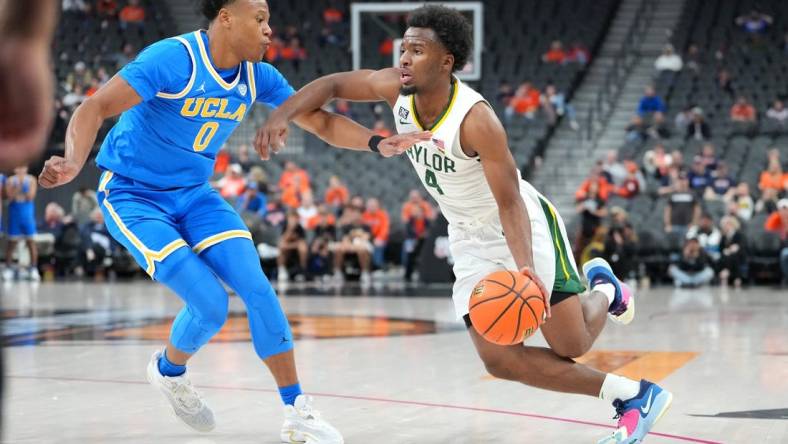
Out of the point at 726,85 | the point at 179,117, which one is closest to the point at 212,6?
the point at 179,117

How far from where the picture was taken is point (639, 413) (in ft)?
14.8

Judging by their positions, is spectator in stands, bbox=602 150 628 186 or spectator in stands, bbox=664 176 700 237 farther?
spectator in stands, bbox=602 150 628 186

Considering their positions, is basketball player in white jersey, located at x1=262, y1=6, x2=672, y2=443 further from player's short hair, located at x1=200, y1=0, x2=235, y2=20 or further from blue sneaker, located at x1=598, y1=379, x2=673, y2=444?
player's short hair, located at x1=200, y1=0, x2=235, y2=20

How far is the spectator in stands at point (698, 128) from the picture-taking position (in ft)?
60.4

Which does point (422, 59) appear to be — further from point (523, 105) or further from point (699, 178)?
point (523, 105)

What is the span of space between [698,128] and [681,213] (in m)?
3.16

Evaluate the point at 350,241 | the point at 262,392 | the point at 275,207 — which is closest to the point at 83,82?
the point at 275,207

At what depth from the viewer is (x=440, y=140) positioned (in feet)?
15.0

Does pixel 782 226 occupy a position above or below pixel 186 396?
below

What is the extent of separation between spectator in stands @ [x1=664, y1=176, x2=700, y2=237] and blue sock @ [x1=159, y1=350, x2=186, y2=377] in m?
11.8

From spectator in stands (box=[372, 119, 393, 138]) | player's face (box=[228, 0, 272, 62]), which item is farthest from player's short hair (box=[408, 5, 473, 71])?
spectator in stands (box=[372, 119, 393, 138])

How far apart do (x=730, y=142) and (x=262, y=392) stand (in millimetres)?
13861

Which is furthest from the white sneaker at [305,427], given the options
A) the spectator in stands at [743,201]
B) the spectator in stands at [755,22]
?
the spectator in stands at [755,22]

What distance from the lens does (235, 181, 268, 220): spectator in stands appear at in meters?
16.3
